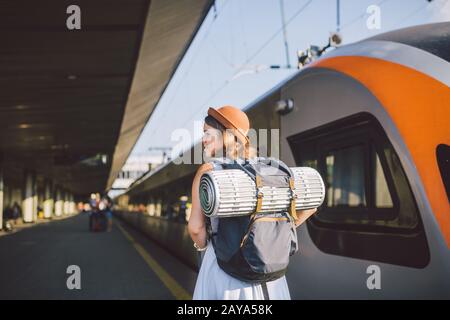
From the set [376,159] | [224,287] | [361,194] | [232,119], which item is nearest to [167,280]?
[361,194]

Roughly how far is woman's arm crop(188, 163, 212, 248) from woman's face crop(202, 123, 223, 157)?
0.11 meters

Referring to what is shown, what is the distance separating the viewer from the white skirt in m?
1.77

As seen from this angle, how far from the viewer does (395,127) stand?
285 centimetres

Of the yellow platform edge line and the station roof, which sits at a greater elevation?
the station roof

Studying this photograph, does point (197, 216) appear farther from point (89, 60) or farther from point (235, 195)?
point (89, 60)

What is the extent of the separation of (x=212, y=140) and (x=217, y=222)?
0.99 feet

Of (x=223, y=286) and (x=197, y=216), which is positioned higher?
(x=197, y=216)

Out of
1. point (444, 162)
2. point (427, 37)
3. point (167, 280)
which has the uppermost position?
point (427, 37)

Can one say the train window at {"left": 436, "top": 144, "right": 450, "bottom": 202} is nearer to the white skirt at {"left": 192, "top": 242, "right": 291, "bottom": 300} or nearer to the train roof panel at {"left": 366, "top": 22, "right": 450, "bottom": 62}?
the train roof panel at {"left": 366, "top": 22, "right": 450, "bottom": 62}

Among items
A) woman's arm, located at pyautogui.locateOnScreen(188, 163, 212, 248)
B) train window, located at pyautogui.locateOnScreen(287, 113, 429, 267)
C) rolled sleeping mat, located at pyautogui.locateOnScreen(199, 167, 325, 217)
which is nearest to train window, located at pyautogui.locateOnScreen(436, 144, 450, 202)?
train window, located at pyautogui.locateOnScreen(287, 113, 429, 267)

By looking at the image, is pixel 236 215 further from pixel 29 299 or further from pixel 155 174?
pixel 155 174

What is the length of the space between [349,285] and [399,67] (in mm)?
1424

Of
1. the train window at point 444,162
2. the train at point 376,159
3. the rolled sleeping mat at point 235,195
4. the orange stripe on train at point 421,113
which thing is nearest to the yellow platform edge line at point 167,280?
the train at point 376,159

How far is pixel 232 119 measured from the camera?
1810mm
